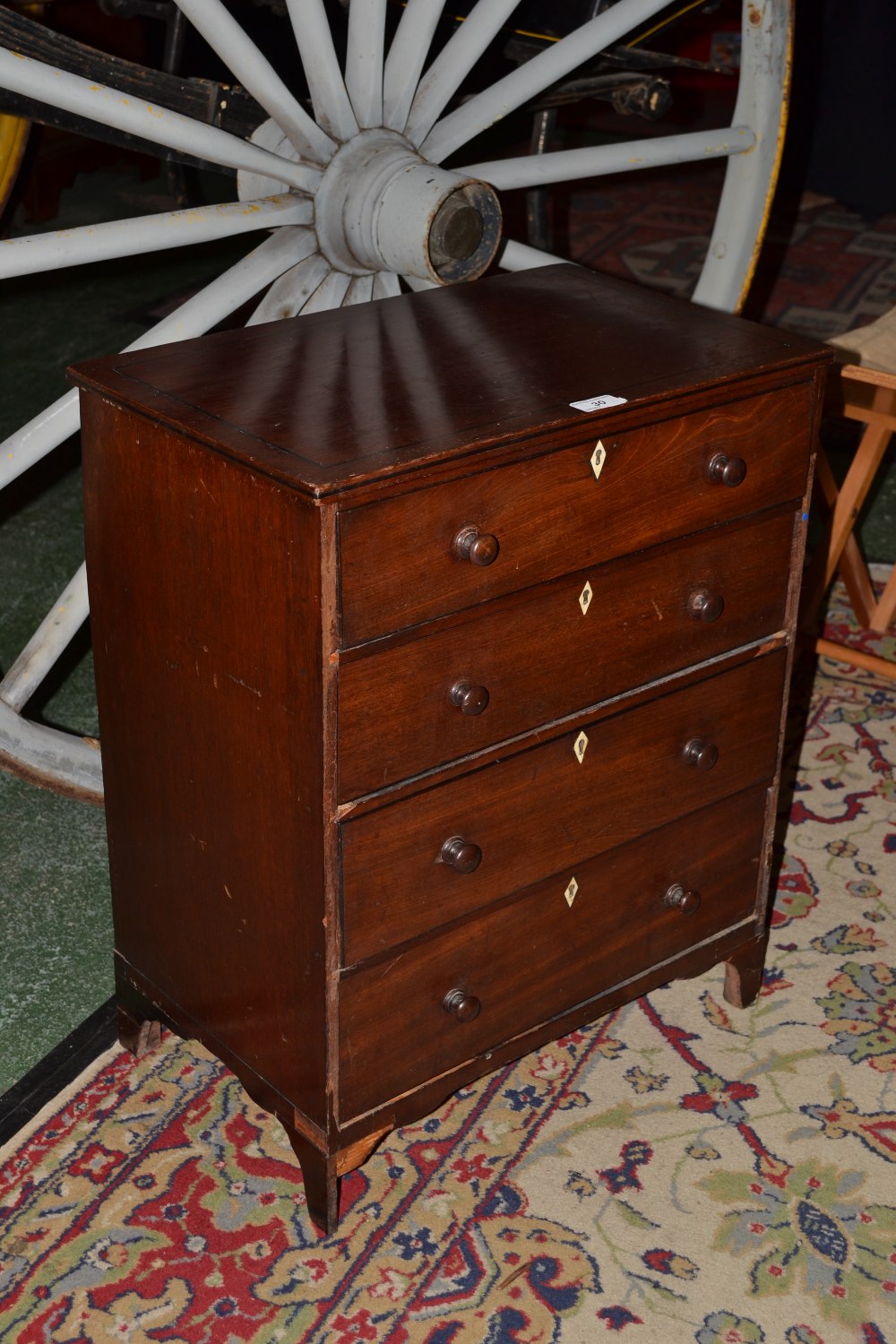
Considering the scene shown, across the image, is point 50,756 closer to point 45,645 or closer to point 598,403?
point 45,645

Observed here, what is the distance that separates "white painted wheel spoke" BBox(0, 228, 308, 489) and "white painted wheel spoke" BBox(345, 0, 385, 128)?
0.19 m

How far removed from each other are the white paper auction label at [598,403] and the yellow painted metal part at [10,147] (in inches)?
87.4

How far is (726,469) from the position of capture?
1.88 metres

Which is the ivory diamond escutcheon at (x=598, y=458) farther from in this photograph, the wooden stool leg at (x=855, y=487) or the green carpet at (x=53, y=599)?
the wooden stool leg at (x=855, y=487)

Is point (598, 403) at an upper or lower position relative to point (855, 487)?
upper

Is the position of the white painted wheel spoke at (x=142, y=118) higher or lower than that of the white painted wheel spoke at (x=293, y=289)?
higher

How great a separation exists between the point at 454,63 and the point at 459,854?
1195mm

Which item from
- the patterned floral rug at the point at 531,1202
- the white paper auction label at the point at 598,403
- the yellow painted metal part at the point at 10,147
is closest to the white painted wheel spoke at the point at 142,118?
the white paper auction label at the point at 598,403

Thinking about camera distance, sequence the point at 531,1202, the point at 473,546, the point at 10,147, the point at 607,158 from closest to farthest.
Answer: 1. the point at 473,546
2. the point at 531,1202
3. the point at 607,158
4. the point at 10,147

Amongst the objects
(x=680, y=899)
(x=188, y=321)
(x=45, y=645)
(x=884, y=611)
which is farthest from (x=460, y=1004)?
(x=884, y=611)

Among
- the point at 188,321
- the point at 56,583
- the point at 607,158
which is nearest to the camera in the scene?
the point at 188,321

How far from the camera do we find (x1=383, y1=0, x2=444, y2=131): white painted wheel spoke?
2225 millimetres

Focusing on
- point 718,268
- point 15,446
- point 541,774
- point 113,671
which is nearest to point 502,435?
point 541,774

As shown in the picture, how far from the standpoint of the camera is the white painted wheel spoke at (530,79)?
7.75ft
